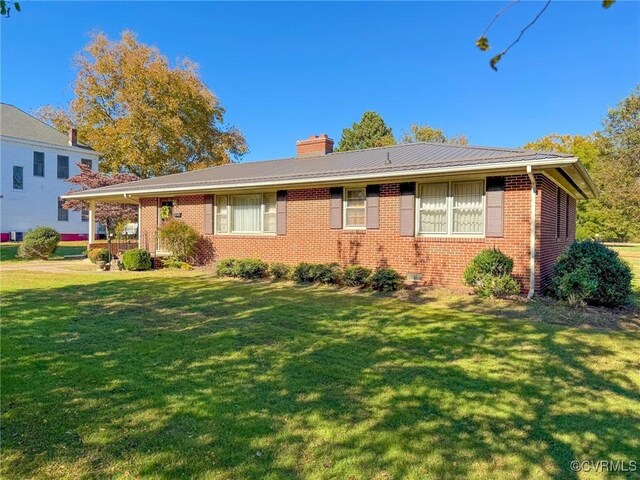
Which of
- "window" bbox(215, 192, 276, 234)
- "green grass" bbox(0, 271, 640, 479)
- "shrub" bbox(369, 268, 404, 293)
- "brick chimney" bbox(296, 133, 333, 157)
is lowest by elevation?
"green grass" bbox(0, 271, 640, 479)

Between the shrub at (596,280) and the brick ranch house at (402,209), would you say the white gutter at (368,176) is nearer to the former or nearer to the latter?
the brick ranch house at (402,209)

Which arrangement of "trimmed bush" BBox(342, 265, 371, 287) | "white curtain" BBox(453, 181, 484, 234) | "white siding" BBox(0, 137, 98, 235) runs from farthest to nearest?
"white siding" BBox(0, 137, 98, 235), "trimmed bush" BBox(342, 265, 371, 287), "white curtain" BBox(453, 181, 484, 234)

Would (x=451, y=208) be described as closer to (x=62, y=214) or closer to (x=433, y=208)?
(x=433, y=208)

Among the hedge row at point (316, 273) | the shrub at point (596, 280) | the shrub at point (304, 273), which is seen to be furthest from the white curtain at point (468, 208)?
the shrub at point (304, 273)

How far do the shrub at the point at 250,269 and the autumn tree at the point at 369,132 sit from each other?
92.9 ft

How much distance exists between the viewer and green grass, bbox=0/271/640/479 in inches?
106

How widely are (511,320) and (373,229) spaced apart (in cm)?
460

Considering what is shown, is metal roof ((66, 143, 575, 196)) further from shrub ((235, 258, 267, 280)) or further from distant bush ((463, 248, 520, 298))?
shrub ((235, 258, 267, 280))

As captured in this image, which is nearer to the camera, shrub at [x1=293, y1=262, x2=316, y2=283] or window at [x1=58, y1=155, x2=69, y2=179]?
shrub at [x1=293, y1=262, x2=316, y2=283]

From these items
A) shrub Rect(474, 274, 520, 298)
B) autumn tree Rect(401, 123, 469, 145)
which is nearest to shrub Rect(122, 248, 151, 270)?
shrub Rect(474, 274, 520, 298)

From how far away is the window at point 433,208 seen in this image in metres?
9.99

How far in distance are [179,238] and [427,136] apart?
3381cm

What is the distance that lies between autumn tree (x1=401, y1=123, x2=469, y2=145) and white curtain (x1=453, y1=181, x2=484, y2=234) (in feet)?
109

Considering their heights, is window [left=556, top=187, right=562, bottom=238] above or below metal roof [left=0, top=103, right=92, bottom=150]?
below
